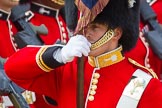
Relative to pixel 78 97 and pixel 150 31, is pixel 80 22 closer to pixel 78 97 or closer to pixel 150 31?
pixel 78 97

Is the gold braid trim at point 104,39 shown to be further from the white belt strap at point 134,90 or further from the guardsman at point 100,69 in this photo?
the white belt strap at point 134,90

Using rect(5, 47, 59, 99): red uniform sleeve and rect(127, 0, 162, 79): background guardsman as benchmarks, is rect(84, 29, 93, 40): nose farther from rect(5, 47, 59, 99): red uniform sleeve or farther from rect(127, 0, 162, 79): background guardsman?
rect(127, 0, 162, 79): background guardsman

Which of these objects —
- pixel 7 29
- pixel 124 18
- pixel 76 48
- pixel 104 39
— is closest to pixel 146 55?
pixel 7 29

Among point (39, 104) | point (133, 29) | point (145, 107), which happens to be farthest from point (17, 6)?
point (145, 107)

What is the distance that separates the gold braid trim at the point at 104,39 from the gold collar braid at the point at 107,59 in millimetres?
61

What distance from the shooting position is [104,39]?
8.77 feet

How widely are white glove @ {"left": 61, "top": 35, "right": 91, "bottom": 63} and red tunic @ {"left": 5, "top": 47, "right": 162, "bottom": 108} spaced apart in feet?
0.57

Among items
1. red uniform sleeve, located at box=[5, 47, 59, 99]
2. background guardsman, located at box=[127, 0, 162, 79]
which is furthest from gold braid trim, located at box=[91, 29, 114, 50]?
background guardsman, located at box=[127, 0, 162, 79]

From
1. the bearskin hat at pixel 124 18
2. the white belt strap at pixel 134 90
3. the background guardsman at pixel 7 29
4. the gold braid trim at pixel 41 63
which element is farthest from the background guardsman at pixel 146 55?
the gold braid trim at pixel 41 63

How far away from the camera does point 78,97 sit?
2662 mm

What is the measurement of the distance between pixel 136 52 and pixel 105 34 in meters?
1.33

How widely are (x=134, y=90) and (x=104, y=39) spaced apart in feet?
0.78

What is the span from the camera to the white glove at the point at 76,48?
2.52m

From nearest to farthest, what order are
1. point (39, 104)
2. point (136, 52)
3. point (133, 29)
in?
point (133, 29) → point (39, 104) → point (136, 52)
